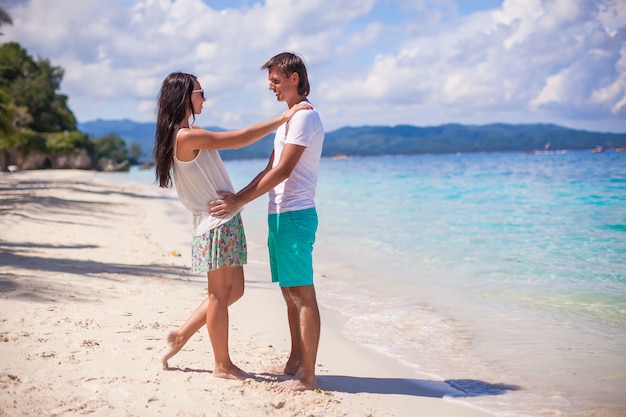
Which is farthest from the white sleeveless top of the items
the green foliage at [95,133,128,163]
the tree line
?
the green foliage at [95,133,128,163]

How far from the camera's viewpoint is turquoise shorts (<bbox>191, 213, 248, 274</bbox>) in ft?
11.7

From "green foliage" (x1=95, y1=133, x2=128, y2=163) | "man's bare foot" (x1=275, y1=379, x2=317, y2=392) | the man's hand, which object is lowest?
"man's bare foot" (x1=275, y1=379, x2=317, y2=392)

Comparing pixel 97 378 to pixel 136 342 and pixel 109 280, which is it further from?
pixel 109 280

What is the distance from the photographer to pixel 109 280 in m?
6.62

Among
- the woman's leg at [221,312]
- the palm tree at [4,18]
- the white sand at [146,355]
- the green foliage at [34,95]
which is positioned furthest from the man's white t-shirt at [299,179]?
the green foliage at [34,95]

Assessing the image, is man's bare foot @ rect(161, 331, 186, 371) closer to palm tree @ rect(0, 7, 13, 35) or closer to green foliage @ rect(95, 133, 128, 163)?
palm tree @ rect(0, 7, 13, 35)

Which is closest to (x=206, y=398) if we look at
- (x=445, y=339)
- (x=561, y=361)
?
(x=445, y=339)

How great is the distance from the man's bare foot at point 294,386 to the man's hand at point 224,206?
114 centimetres

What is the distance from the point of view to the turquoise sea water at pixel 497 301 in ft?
13.7

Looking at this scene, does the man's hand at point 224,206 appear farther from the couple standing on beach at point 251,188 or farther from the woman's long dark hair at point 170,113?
the woman's long dark hair at point 170,113

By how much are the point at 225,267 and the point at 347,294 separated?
3.70 metres

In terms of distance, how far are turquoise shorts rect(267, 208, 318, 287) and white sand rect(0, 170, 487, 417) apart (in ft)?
2.41

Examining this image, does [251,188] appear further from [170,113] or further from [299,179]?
[170,113]

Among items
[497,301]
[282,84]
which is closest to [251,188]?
[282,84]
